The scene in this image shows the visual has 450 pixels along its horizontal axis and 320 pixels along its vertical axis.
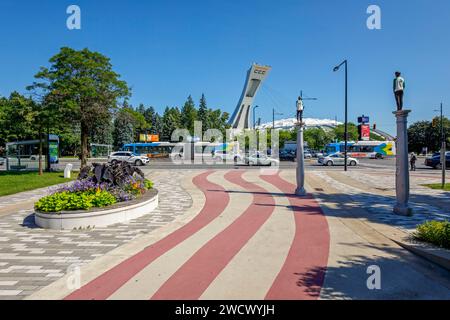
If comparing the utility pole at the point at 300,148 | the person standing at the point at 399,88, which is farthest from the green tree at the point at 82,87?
the person standing at the point at 399,88

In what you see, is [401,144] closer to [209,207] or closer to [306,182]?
[209,207]

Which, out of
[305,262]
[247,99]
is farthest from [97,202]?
[247,99]

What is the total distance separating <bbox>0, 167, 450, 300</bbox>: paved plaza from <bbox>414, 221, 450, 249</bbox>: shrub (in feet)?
2.21

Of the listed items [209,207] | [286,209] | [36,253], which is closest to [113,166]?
[209,207]

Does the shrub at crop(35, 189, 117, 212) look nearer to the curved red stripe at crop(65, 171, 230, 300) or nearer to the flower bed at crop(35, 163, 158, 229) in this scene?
the flower bed at crop(35, 163, 158, 229)

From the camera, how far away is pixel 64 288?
4.75m

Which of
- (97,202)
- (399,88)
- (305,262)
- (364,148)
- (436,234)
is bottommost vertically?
(305,262)

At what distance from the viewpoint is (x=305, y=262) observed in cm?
581

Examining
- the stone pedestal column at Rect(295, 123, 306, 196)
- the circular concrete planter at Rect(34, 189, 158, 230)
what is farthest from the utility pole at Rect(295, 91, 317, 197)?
the circular concrete planter at Rect(34, 189, 158, 230)

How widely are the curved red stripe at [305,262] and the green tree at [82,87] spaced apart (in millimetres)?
16830

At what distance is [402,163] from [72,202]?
10029 millimetres

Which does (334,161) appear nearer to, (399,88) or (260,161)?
(260,161)

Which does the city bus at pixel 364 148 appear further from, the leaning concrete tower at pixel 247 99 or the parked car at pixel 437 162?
the leaning concrete tower at pixel 247 99

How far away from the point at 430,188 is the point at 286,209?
10312 mm
